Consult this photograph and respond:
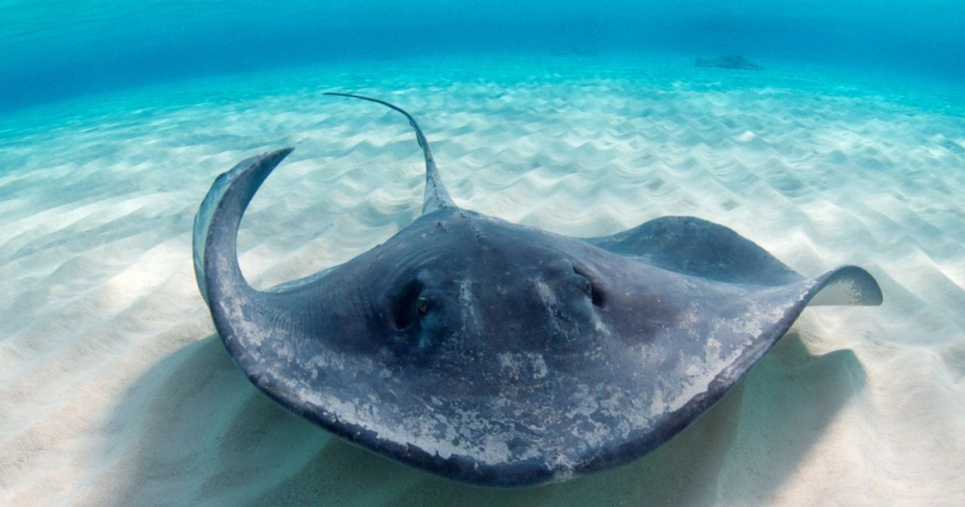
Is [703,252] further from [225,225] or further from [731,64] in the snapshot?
[731,64]

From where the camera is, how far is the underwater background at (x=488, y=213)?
216 centimetres

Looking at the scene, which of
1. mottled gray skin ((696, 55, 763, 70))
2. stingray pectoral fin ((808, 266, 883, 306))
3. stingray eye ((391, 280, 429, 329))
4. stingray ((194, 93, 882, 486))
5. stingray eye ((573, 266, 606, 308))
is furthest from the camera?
mottled gray skin ((696, 55, 763, 70))

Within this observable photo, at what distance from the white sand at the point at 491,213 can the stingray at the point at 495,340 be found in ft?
2.05

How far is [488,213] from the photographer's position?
539 cm

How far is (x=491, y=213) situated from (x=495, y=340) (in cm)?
372

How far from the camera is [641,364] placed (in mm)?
1705

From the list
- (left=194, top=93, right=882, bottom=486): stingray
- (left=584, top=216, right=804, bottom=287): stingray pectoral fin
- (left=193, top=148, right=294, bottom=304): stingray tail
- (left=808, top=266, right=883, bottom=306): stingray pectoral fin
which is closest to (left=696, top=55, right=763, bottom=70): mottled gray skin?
(left=584, top=216, right=804, bottom=287): stingray pectoral fin

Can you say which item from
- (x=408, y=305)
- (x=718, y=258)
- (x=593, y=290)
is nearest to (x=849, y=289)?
→ (x=718, y=258)

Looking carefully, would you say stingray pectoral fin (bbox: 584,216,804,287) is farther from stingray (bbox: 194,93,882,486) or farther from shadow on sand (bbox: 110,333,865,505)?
shadow on sand (bbox: 110,333,865,505)

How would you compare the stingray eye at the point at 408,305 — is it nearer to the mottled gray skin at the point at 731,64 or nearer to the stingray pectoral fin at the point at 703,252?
the stingray pectoral fin at the point at 703,252

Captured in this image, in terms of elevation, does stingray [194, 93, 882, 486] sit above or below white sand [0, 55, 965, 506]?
above

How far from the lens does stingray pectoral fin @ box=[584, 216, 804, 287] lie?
283 centimetres

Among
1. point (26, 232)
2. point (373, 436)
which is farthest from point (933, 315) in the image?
point (26, 232)

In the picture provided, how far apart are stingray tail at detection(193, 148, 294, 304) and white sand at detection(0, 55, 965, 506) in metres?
0.85
